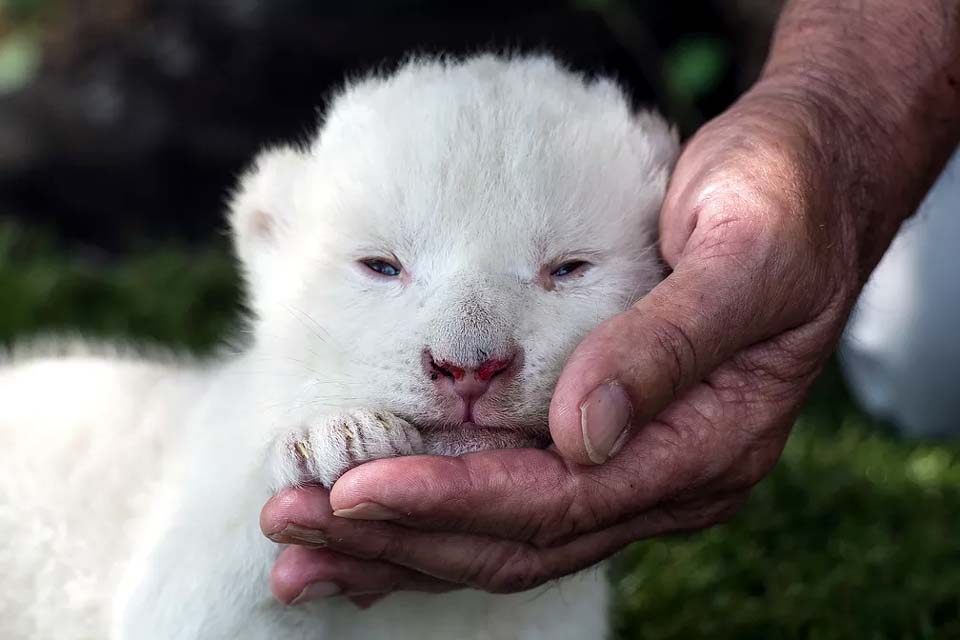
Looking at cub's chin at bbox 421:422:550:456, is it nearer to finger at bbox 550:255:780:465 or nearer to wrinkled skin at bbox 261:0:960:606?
wrinkled skin at bbox 261:0:960:606

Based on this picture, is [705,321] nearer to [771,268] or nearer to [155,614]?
[771,268]

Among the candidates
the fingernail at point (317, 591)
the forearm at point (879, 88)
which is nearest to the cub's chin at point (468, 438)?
the fingernail at point (317, 591)

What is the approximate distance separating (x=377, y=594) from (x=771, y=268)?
135 centimetres

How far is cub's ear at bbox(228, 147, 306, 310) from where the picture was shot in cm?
367

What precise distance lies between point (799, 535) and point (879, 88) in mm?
2181

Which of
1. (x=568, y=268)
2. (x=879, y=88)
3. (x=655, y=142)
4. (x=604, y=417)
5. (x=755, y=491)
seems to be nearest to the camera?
(x=604, y=417)

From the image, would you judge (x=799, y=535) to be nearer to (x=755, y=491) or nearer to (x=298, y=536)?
(x=755, y=491)

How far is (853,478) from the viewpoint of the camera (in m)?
5.48

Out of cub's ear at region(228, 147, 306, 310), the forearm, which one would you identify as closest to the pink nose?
cub's ear at region(228, 147, 306, 310)

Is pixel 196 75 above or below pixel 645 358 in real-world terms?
above

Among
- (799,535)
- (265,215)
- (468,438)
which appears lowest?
(799,535)

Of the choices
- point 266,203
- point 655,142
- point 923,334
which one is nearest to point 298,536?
point 266,203

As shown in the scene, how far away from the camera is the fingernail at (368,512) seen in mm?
2674

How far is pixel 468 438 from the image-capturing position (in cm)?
286
